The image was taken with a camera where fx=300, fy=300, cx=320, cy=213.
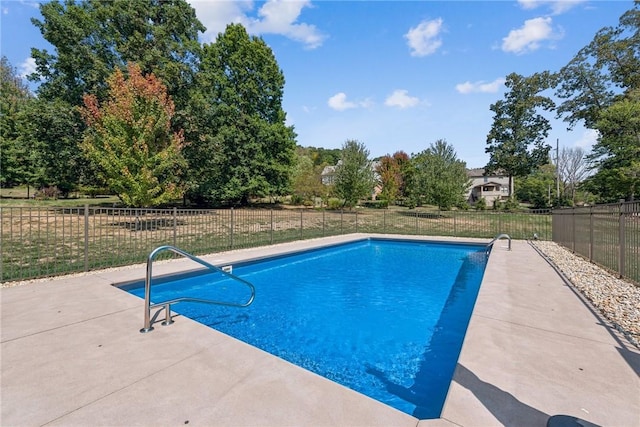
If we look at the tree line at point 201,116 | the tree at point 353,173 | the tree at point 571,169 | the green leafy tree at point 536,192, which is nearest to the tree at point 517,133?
the tree line at point 201,116

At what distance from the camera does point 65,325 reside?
3662 mm

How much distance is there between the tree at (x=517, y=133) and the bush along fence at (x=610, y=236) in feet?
81.8

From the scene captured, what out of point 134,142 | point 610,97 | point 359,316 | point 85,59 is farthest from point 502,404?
point 610,97

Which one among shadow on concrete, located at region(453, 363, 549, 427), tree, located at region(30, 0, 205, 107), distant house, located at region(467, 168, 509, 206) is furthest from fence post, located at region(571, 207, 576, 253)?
distant house, located at region(467, 168, 509, 206)

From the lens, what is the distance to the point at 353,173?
2367 cm

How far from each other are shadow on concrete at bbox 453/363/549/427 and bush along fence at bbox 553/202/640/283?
5023 mm

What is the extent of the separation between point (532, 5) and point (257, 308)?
44.8ft

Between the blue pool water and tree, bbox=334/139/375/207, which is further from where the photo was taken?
tree, bbox=334/139/375/207

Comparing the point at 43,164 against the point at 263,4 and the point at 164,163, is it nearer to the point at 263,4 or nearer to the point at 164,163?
the point at 164,163

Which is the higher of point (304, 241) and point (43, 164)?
point (43, 164)

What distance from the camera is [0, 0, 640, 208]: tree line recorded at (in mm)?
11938

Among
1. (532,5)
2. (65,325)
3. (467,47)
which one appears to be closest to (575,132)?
(532,5)

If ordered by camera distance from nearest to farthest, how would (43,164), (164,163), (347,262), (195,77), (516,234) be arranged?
(347,262), (164,163), (516,234), (43,164), (195,77)

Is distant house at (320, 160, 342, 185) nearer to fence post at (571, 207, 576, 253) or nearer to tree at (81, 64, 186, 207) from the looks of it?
tree at (81, 64, 186, 207)
